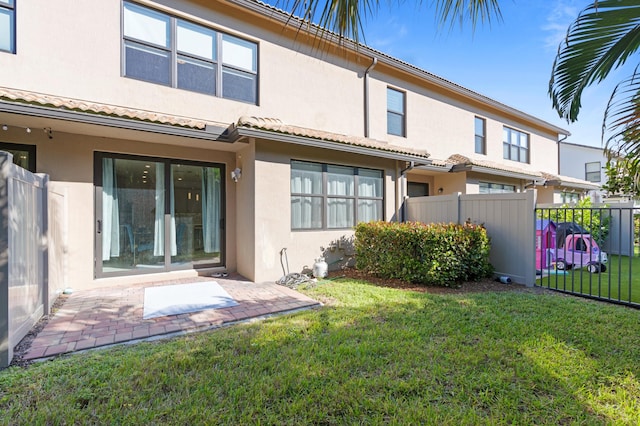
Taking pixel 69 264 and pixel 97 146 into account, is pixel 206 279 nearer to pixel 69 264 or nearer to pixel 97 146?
pixel 69 264

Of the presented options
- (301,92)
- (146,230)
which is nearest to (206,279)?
(146,230)

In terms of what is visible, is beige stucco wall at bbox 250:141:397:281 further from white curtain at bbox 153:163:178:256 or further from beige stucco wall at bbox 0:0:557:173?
white curtain at bbox 153:163:178:256

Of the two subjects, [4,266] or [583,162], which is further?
[583,162]

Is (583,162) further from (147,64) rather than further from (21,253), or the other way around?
(21,253)

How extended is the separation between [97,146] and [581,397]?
889 cm

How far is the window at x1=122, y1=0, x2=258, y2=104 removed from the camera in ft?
23.4

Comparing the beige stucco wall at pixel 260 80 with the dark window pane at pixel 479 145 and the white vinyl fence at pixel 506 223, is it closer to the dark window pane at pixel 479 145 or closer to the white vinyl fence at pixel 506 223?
the dark window pane at pixel 479 145

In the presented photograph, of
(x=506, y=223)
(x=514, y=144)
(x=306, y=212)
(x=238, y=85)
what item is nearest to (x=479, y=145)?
(x=514, y=144)

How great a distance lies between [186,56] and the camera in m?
7.68

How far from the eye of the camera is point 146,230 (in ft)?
24.3

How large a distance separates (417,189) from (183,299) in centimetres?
975

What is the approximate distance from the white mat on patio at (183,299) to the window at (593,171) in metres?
32.6

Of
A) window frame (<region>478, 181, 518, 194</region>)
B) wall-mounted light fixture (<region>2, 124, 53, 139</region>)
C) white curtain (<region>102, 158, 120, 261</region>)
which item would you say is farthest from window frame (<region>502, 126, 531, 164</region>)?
wall-mounted light fixture (<region>2, 124, 53, 139</region>)

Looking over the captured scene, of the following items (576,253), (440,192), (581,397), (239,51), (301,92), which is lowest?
(581,397)
